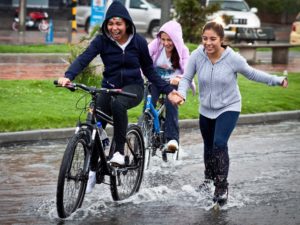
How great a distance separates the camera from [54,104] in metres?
13.9

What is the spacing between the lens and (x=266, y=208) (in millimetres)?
8211

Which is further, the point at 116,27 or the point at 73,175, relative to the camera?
the point at 116,27

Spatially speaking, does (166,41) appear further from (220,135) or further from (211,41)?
(220,135)

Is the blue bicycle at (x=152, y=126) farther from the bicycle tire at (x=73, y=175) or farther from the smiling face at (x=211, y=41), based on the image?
the bicycle tire at (x=73, y=175)

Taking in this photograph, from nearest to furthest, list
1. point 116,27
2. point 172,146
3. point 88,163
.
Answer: point 88,163 < point 116,27 < point 172,146

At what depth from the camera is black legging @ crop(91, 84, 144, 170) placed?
7880 millimetres

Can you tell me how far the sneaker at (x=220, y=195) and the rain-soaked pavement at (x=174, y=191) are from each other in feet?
0.27

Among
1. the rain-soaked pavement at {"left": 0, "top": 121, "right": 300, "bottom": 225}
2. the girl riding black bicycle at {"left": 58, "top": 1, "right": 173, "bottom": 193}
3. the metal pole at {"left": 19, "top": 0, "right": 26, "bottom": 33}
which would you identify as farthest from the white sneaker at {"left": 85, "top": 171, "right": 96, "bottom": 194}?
the metal pole at {"left": 19, "top": 0, "right": 26, "bottom": 33}

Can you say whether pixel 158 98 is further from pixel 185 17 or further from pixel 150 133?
pixel 185 17

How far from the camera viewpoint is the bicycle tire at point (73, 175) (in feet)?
23.4

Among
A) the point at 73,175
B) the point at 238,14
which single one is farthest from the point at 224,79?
the point at 238,14

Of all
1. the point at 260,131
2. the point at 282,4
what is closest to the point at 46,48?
the point at 260,131

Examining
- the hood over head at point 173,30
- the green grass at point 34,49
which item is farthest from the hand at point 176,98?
the green grass at point 34,49

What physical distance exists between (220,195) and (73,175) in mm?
1500
